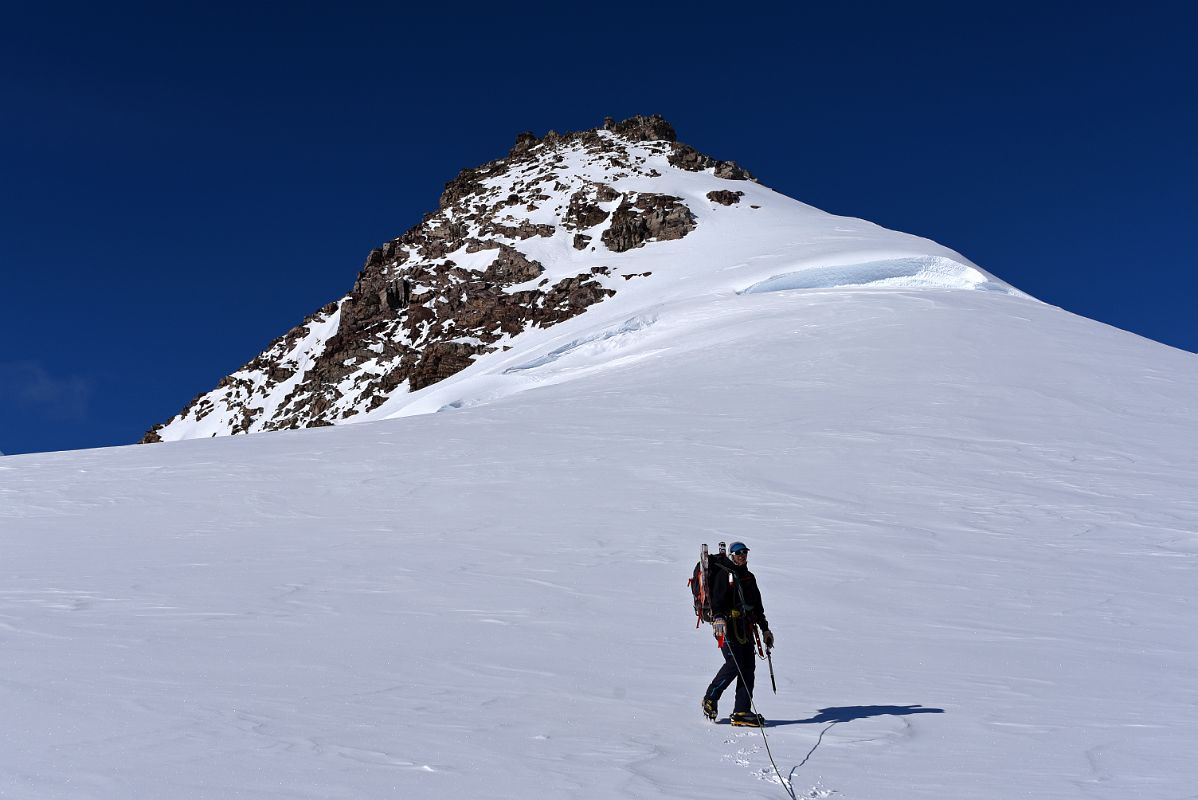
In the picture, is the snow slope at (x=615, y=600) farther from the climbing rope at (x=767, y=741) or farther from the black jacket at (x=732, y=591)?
the black jacket at (x=732, y=591)

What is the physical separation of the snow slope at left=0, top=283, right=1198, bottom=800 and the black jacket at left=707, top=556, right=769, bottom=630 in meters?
0.77

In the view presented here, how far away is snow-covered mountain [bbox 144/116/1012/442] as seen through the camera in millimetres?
51281

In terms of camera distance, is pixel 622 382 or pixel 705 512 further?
pixel 622 382

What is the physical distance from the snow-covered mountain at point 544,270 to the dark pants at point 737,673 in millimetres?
35558

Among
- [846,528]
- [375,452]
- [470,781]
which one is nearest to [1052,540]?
[846,528]

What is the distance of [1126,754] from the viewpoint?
18.6 feet

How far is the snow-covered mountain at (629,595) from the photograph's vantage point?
16.9 ft

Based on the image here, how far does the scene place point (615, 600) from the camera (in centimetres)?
941

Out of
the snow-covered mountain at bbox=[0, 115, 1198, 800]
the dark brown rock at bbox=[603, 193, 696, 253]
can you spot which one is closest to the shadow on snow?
the snow-covered mountain at bbox=[0, 115, 1198, 800]

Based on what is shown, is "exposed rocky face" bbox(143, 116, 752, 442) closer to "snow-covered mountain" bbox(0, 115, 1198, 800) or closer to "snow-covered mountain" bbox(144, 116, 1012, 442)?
"snow-covered mountain" bbox(144, 116, 1012, 442)

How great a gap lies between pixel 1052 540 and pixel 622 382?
15.1 metres

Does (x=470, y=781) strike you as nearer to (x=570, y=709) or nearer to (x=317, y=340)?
(x=570, y=709)

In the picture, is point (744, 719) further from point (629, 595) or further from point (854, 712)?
point (629, 595)

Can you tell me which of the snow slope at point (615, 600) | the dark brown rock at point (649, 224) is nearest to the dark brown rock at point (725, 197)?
the dark brown rock at point (649, 224)
